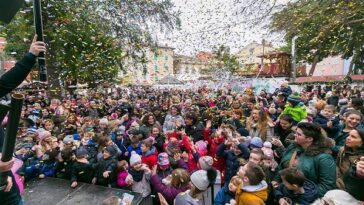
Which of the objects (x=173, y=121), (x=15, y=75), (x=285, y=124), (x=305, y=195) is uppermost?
(x=15, y=75)

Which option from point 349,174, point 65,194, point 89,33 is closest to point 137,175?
point 65,194

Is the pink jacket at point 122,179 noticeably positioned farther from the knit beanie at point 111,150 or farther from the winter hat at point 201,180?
the winter hat at point 201,180

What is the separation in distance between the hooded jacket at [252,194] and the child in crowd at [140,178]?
136cm

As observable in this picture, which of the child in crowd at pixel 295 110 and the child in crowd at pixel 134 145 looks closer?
the child in crowd at pixel 134 145

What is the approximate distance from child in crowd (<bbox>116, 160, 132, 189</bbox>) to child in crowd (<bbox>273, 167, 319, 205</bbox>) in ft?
6.77

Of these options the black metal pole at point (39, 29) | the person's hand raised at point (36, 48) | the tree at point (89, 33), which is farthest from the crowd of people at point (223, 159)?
the tree at point (89, 33)

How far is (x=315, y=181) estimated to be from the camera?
98.0 inches

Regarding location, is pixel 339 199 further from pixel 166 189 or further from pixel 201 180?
pixel 166 189

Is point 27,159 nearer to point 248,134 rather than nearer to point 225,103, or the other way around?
point 248,134

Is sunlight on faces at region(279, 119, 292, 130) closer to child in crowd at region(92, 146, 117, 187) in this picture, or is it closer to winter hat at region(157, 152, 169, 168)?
winter hat at region(157, 152, 169, 168)

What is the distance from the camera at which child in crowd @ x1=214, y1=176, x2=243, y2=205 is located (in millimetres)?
2639

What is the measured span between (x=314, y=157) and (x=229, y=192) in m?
1.04

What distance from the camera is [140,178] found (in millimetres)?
3359

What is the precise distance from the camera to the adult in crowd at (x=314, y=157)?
243cm
